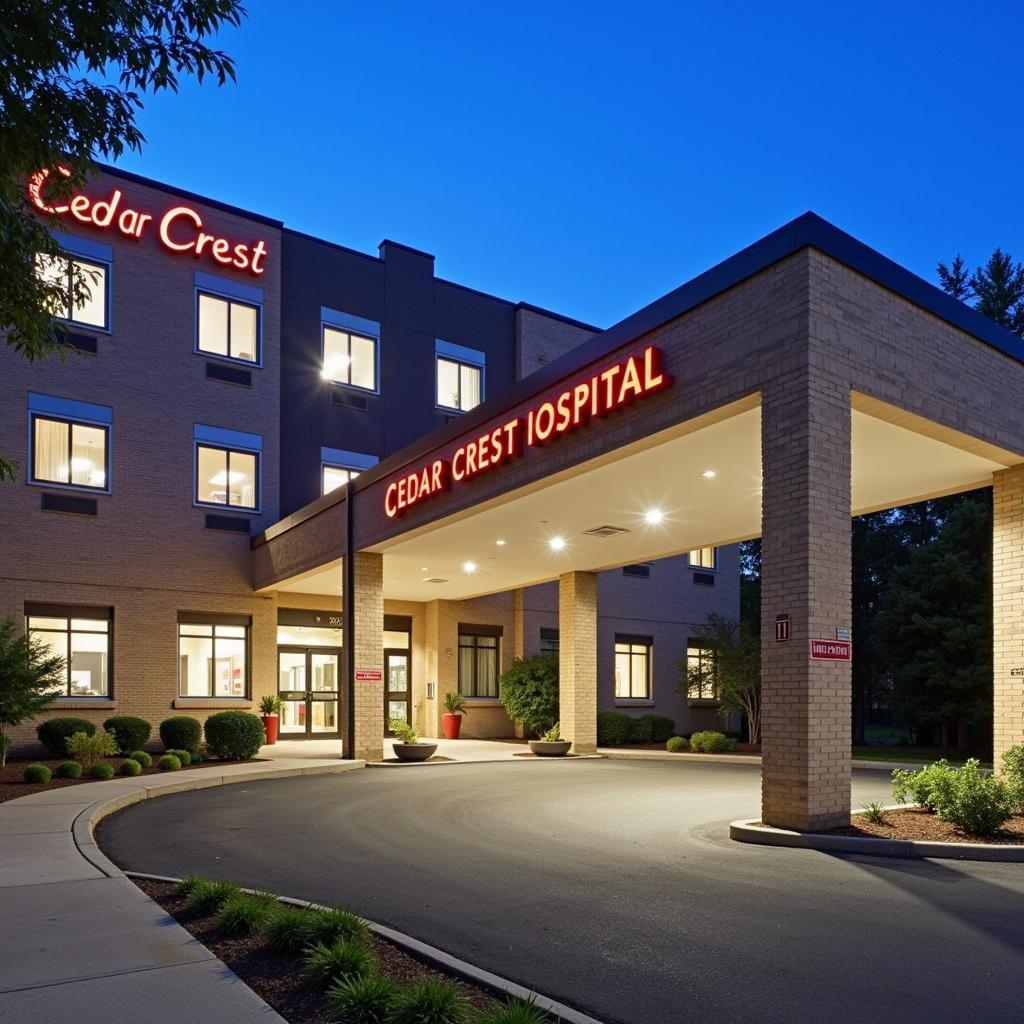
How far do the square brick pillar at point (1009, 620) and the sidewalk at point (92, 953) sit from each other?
37.1 ft

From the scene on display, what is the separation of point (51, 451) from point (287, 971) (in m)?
22.5

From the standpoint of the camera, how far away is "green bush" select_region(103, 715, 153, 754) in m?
23.4

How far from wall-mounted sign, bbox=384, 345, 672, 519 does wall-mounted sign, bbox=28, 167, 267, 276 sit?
11632mm

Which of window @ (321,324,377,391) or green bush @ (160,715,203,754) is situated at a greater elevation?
window @ (321,324,377,391)

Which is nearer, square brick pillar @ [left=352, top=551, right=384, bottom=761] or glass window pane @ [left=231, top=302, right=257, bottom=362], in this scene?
square brick pillar @ [left=352, top=551, right=384, bottom=761]

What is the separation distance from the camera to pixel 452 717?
1237 inches

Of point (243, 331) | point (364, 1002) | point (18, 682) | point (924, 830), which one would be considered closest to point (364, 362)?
point (243, 331)

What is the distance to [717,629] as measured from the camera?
34.0 m

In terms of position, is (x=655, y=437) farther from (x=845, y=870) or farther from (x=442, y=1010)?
(x=442, y=1010)

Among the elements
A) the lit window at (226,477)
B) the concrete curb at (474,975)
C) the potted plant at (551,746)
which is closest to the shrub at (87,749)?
the lit window at (226,477)

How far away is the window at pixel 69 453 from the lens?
82.7ft

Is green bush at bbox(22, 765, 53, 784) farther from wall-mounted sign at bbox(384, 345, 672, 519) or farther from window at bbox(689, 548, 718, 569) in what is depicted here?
window at bbox(689, 548, 718, 569)

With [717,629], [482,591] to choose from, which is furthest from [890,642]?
[482,591]

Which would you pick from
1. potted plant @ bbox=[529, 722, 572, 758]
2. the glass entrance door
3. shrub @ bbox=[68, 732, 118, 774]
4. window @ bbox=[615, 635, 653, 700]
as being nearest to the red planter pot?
the glass entrance door
